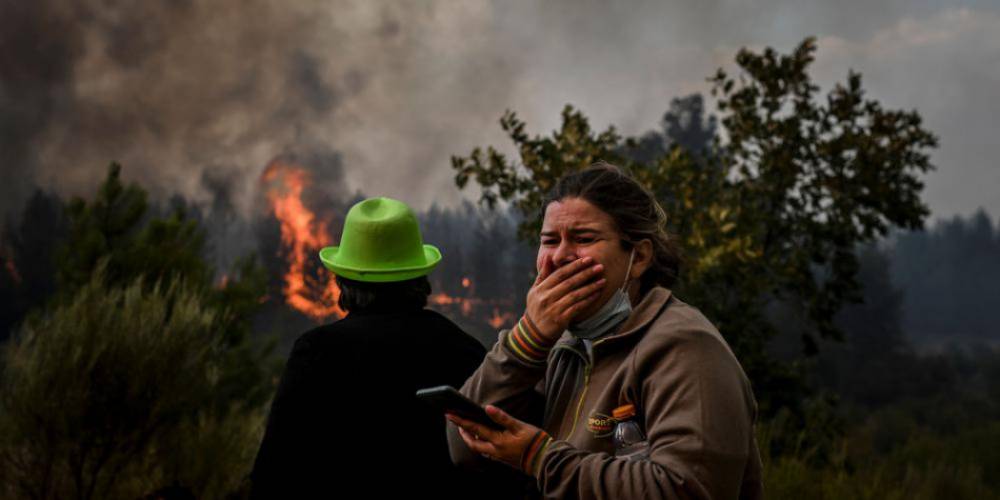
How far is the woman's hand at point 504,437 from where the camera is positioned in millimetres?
1529

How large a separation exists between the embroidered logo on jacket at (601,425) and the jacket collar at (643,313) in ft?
0.51

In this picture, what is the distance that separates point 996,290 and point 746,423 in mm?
91963

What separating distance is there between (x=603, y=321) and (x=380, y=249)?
3.81ft

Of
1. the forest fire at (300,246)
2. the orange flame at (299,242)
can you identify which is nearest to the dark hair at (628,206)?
the forest fire at (300,246)

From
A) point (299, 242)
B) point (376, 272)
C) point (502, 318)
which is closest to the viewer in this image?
point (376, 272)

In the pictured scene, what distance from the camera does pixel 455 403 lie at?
154 centimetres

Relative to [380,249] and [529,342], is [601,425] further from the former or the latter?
[380,249]

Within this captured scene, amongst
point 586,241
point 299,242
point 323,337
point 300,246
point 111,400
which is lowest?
point 111,400

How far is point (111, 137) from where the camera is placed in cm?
3238

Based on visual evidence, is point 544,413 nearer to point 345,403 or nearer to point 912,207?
point 345,403

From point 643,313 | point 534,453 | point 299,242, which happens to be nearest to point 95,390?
point 534,453

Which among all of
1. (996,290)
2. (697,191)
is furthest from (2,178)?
(996,290)

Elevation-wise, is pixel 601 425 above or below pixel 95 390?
above

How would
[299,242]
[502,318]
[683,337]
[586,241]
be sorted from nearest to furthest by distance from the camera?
[683,337] < [586,241] < [299,242] < [502,318]
